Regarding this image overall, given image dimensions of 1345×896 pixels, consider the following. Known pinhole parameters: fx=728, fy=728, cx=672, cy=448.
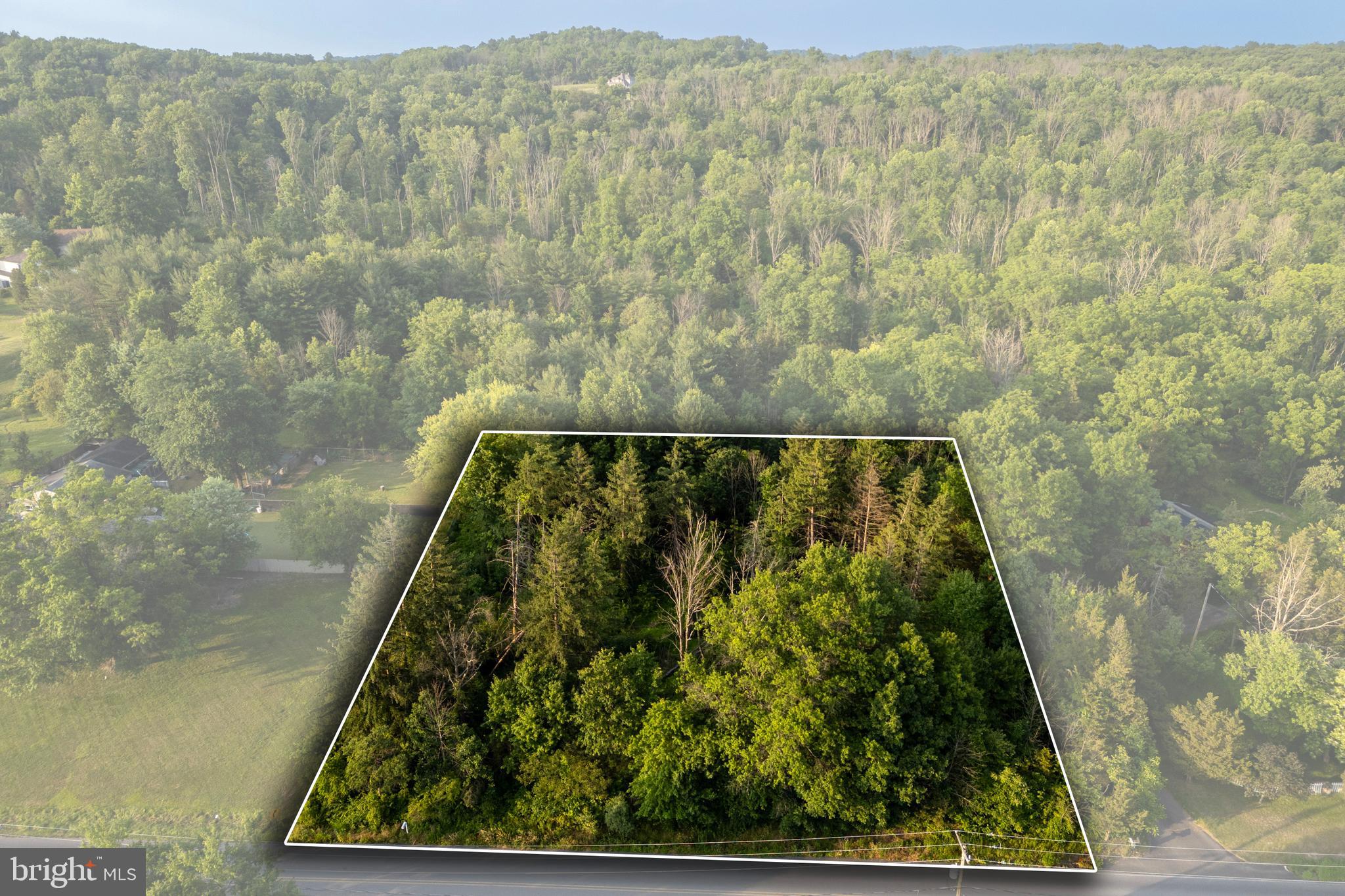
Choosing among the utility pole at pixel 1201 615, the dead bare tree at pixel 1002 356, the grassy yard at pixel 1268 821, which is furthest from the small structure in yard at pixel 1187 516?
the grassy yard at pixel 1268 821

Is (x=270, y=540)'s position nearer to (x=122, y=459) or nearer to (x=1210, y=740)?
(x=122, y=459)

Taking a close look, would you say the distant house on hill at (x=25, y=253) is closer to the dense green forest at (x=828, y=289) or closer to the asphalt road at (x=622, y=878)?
the dense green forest at (x=828, y=289)

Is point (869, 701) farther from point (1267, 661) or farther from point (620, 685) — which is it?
point (1267, 661)

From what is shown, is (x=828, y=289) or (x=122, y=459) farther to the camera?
(x=828, y=289)

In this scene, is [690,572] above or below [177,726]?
above

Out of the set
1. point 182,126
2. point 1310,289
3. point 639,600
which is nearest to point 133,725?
point 639,600

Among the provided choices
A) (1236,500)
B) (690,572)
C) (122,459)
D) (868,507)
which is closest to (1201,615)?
(1236,500)

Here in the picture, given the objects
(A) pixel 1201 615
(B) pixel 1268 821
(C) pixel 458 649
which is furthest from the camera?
(A) pixel 1201 615

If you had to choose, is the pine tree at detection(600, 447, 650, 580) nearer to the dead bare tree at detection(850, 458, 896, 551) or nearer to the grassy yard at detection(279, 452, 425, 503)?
the dead bare tree at detection(850, 458, 896, 551)
